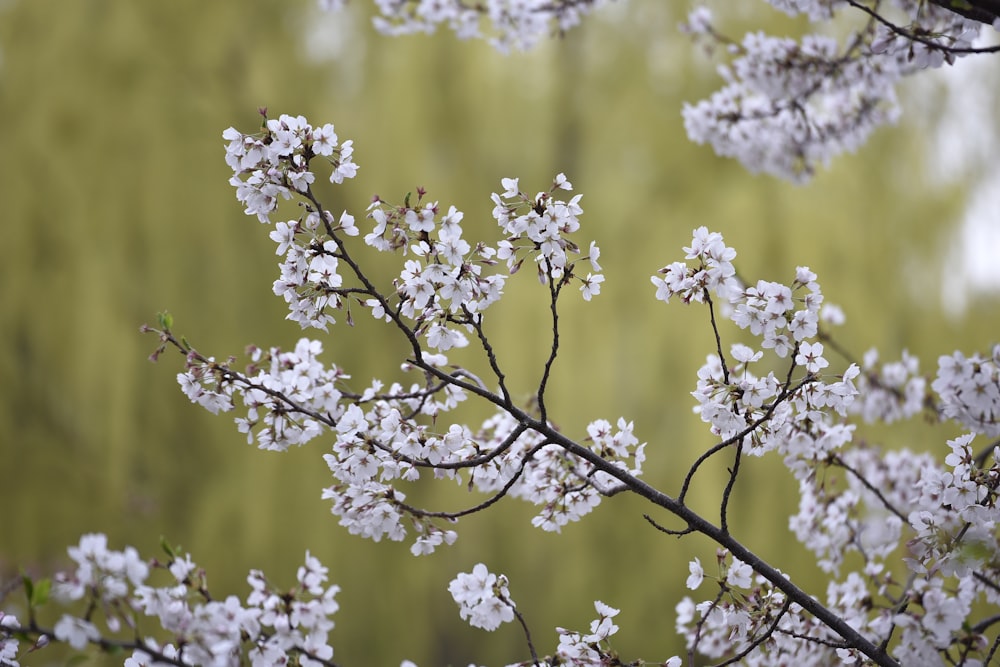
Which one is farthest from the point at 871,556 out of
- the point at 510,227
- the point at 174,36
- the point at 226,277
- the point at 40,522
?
the point at 174,36

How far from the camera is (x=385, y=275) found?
13.9 ft

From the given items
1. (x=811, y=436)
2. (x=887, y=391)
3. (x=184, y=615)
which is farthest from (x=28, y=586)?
(x=887, y=391)

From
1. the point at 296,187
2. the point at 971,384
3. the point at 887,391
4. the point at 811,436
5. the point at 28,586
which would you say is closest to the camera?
the point at 28,586

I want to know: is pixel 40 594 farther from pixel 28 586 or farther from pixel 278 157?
pixel 278 157

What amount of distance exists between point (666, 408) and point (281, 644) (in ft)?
11.2

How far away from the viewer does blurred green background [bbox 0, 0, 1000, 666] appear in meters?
3.98

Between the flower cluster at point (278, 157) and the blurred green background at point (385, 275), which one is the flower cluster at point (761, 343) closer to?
the flower cluster at point (278, 157)

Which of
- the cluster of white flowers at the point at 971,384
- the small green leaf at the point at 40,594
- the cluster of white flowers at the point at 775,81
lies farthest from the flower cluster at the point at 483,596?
the cluster of white flowers at the point at 775,81

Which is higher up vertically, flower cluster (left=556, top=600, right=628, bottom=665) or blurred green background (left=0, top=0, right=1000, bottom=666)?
Answer: blurred green background (left=0, top=0, right=1000, bottom=666)

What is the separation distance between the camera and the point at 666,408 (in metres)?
4.30

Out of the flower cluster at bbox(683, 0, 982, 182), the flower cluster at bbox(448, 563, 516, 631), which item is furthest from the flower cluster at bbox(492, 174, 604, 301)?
the flower cluster at bbox(683, 0, 982, 182)

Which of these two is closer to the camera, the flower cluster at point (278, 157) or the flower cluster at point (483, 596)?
the flower cluster at point (278, 157)

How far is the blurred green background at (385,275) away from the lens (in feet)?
13.1

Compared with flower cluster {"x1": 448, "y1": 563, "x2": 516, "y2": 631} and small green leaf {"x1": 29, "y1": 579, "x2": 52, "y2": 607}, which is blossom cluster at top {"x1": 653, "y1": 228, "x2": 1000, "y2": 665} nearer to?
flower cluster {"x1": 448, "y1": 563, "x2": 516, "y2": 631}
